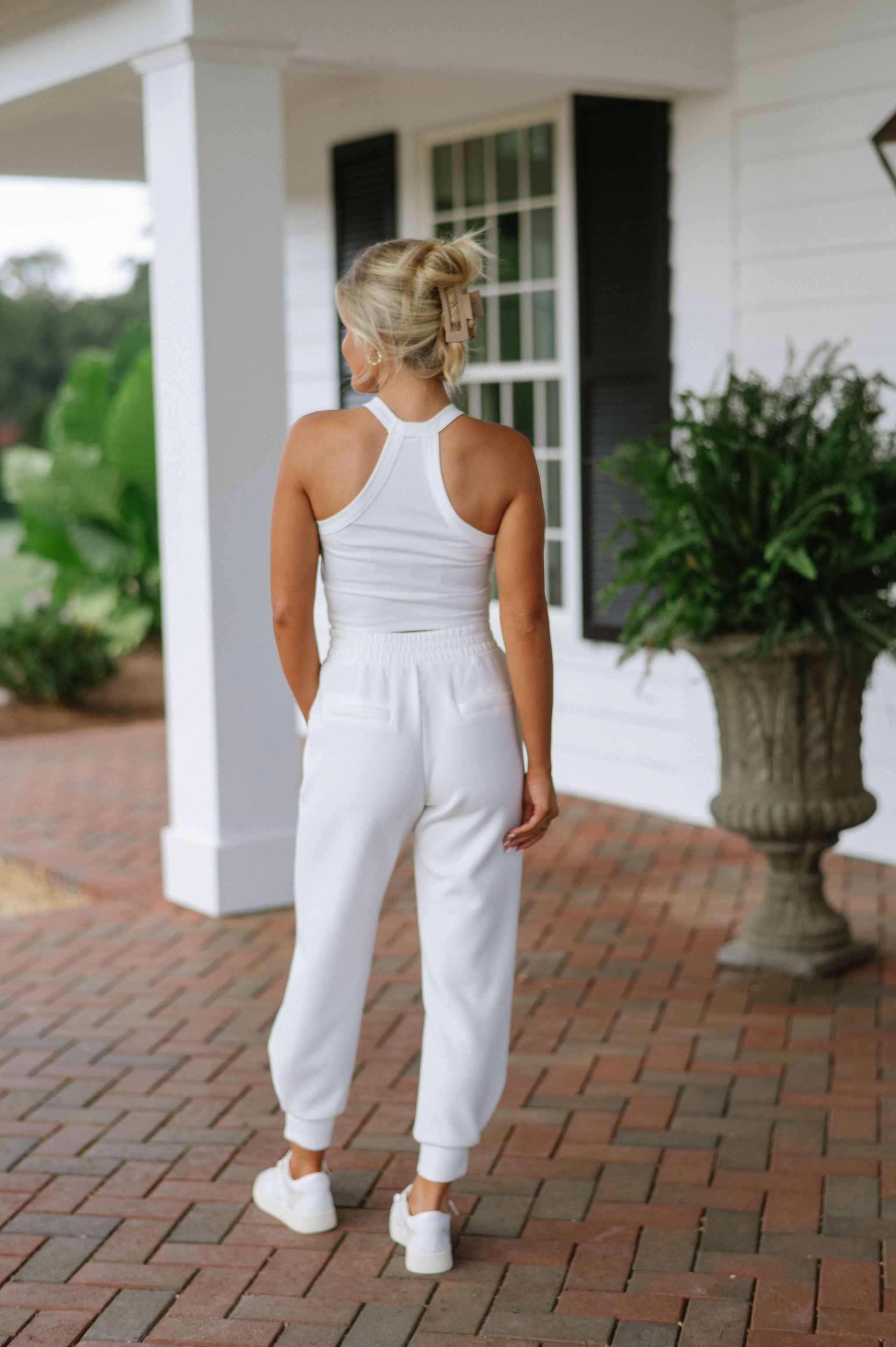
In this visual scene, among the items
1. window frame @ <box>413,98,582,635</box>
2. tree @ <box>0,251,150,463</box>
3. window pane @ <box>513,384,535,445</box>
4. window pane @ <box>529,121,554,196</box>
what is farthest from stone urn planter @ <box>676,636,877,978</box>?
tree @ <box>0,251,150,463</box>

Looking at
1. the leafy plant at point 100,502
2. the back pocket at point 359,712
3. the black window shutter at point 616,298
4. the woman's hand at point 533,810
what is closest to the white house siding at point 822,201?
the black window shutter at point 616,298

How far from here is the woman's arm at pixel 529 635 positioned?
2775mm

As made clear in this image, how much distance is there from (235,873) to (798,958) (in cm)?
186

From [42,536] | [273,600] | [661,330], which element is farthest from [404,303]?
[42,536]

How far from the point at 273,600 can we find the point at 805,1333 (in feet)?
5.16

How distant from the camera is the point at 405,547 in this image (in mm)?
2732

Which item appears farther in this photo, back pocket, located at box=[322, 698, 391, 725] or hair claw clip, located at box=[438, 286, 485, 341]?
back pocket, located at box=[322, 698, 391, 725]

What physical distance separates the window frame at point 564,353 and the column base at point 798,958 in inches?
100

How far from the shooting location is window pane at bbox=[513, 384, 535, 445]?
7262 millimetres

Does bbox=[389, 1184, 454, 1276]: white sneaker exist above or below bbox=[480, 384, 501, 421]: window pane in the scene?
below

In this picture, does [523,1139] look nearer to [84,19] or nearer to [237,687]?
[237,687]

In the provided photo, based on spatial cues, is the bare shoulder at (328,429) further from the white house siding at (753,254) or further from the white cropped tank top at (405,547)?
the white house siding at (753,254)

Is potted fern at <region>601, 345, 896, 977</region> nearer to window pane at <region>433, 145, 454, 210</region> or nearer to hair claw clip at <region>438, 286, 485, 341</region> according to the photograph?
hair claw clip at <region>438, 286, 485, 341</region>

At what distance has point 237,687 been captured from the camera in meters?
5.18
